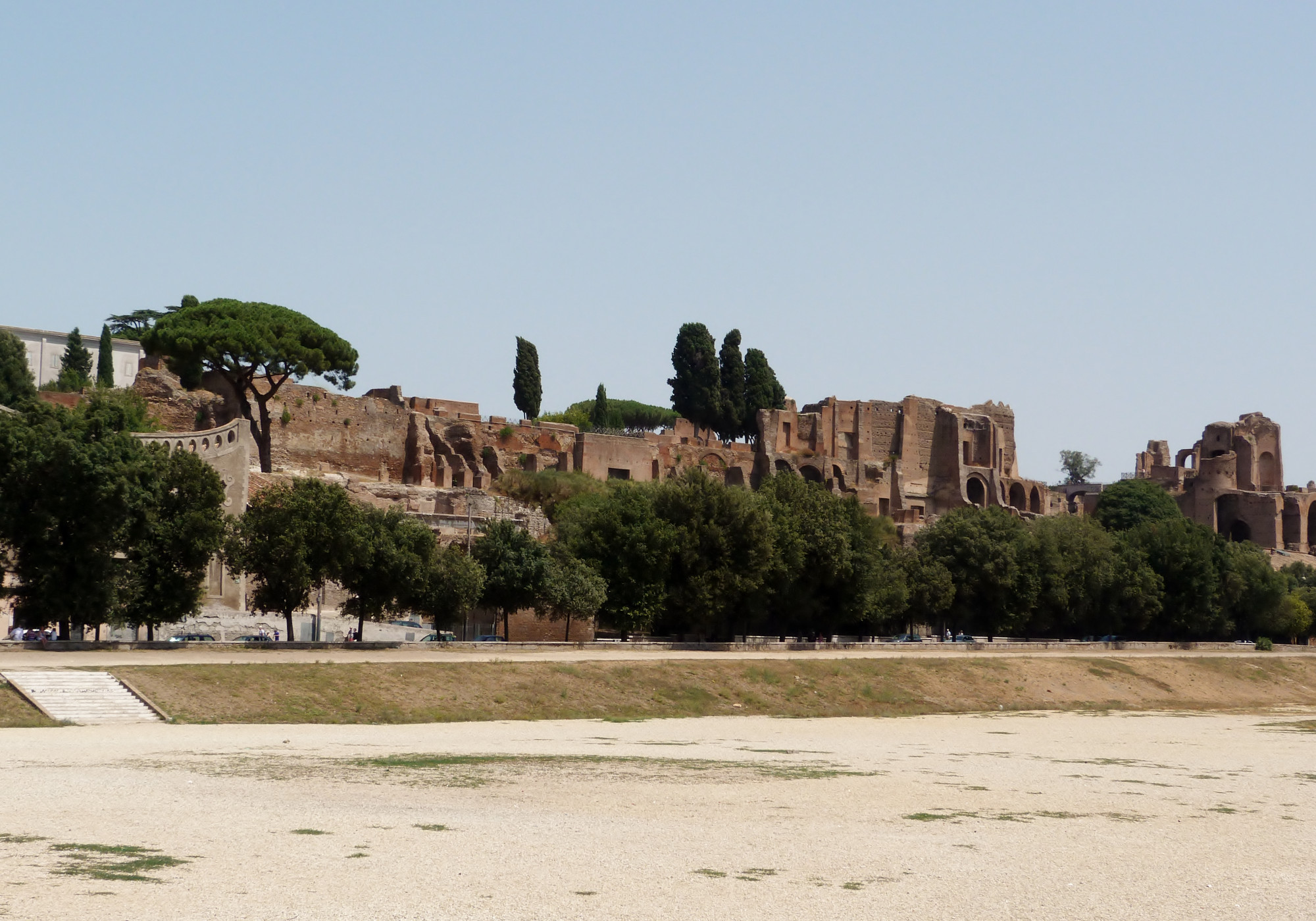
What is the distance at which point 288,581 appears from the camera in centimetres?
3672

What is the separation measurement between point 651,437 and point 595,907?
2930 inches

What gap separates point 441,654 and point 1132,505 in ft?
245

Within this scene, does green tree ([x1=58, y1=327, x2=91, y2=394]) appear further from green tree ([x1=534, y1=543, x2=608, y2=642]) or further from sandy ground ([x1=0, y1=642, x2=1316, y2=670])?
sandy ground ([x1=0, y1=642, x2=1316, y2=670])

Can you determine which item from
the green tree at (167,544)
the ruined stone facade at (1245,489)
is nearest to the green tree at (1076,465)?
the ruined stone facade at (1245,489)

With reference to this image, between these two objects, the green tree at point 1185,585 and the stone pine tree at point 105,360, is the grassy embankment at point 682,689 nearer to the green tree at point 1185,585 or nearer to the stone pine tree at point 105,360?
the green tree at point 1185,585

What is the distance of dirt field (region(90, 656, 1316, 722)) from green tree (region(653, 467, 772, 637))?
626 centimetres

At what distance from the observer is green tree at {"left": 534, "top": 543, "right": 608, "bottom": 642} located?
43.6 metres

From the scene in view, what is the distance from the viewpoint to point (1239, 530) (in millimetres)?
110625

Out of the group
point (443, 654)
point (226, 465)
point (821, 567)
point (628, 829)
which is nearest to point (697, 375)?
point (821, 567)

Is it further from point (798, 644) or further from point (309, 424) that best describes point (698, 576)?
point (309, 424)

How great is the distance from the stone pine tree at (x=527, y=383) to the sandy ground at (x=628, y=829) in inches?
2493

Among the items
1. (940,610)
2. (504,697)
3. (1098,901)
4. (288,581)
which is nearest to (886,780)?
(1098,901)

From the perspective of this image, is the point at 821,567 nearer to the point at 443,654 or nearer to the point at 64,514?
the point at 443,654

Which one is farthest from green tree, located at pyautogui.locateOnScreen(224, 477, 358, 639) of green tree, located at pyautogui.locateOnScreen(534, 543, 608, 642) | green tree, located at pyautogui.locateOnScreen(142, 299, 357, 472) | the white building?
the white building
